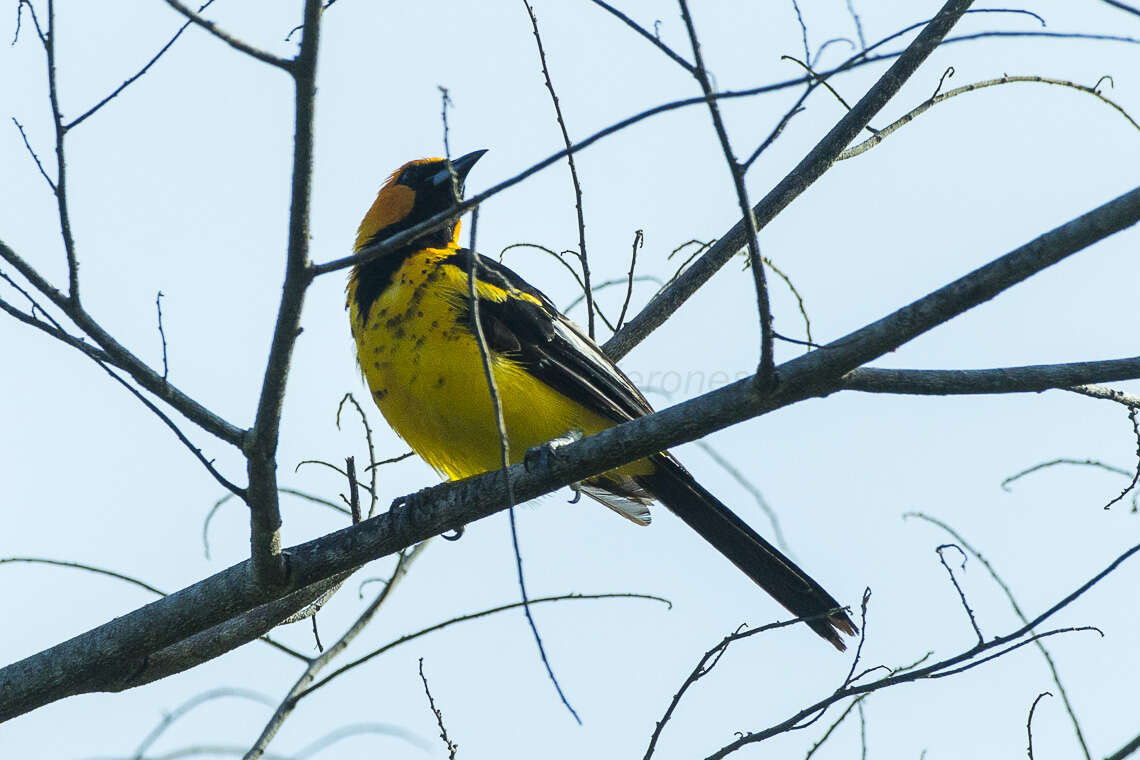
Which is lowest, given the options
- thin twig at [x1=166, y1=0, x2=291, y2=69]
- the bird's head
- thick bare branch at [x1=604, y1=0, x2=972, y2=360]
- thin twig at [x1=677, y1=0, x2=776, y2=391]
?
thin twig at [x1=677, y1=0, x2=776, y2=391]

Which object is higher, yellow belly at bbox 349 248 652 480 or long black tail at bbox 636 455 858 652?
yellow belly at bbox 349 248 652 480

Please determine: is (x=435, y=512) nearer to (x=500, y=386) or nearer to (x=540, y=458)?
(x=540, y=458)

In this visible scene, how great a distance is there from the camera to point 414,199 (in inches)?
214

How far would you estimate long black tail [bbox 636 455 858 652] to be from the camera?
4477 mm

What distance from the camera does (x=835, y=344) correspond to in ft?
9.43

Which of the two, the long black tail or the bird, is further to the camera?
the long black tail

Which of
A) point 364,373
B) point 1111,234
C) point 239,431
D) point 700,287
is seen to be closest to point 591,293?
point 700,287

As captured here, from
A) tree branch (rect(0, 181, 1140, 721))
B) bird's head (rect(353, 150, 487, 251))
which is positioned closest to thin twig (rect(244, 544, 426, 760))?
tree branch (rect(0, 181, 1140, 721))

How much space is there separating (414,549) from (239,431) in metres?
1.66

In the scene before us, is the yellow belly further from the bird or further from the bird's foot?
the bird's foot

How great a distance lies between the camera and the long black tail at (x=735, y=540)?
448 centimetres

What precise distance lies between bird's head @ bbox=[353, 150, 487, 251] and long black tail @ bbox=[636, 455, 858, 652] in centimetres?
152

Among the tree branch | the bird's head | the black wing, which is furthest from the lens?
the bird's head

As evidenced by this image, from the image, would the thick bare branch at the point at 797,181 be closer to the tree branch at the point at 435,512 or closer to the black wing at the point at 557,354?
the black wing at the point at 557,354
